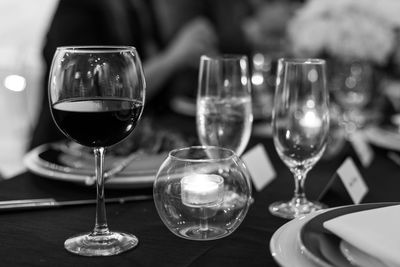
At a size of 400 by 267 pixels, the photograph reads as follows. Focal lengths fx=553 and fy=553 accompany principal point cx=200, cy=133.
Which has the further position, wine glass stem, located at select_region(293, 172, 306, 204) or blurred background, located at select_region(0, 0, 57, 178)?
blurred background, located at select_region(0, 0, 57, 178)

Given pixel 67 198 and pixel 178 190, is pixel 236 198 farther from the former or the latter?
pixel 67 198

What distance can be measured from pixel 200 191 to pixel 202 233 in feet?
0.20

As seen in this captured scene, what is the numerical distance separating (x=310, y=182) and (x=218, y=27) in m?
2.69

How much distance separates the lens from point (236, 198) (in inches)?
27.1

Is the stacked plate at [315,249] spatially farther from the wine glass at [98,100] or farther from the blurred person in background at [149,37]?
the blurred person in background at [149,37]

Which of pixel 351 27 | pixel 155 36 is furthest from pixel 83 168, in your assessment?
pixel 155 36

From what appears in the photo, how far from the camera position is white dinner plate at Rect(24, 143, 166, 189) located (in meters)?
0.88

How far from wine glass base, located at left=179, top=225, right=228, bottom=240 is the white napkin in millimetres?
160

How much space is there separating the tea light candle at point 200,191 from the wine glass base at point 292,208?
0.55 ft

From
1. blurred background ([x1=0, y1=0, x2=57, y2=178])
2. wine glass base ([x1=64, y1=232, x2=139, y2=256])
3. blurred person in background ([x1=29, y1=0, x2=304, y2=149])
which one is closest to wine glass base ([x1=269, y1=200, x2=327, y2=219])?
wine glass base ([x1=64, y1=232, x2=139, y2=256])

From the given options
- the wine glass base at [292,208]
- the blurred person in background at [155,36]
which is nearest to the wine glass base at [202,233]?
the wine glass base at [292,208]

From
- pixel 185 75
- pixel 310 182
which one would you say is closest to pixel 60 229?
pixel 310 182

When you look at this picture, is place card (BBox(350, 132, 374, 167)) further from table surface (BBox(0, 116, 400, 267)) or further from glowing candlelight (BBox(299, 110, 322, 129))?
glowing candlelight (BBox(299, 110, 322, 129))

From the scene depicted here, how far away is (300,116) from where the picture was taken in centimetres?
86
